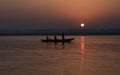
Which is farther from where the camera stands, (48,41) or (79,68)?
(48,41)

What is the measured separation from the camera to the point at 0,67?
63.6 feet

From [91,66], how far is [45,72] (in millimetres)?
3549

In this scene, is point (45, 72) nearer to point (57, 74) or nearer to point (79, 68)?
point (57, 74)

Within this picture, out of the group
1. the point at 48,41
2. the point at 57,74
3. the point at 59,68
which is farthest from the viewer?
the point at 48,41

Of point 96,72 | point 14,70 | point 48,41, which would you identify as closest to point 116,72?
point 96,72

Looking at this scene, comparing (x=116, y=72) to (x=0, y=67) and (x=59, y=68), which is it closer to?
(x=59, y=68)

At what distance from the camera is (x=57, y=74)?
677 inches

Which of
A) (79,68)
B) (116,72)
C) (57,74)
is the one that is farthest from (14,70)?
(116,72)

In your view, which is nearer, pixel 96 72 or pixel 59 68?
pixel 96 72

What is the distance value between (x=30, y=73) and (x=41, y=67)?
2.34 m

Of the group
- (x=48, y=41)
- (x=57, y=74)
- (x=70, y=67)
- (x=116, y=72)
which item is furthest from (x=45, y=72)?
(x=48, y=41)

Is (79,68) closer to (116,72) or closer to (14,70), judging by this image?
(116,72)

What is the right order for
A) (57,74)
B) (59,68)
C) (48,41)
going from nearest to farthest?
(57,74), (59,68), (48,41)

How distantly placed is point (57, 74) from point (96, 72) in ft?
6.72
